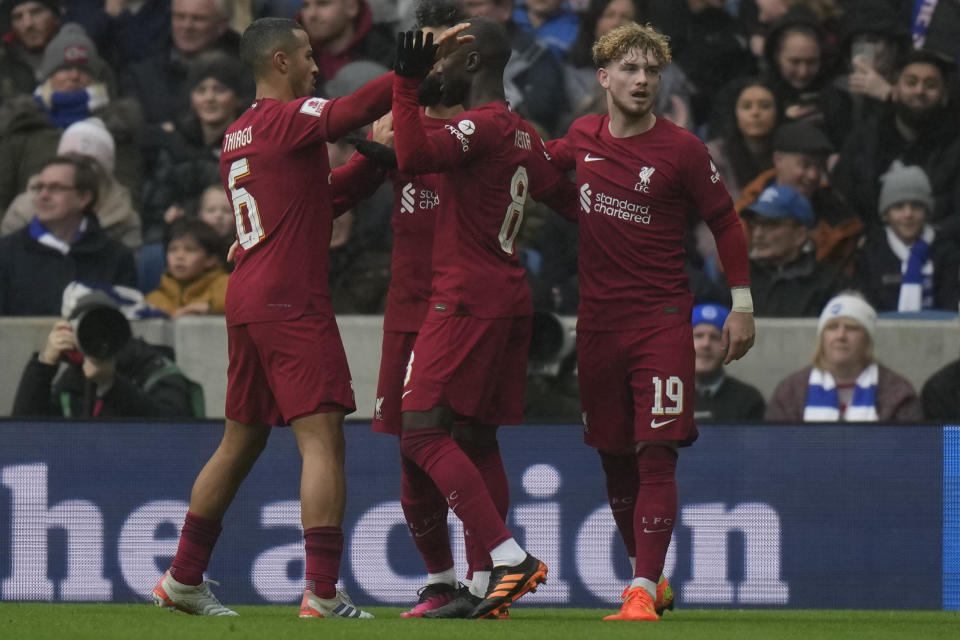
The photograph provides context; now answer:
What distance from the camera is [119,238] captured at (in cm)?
1098

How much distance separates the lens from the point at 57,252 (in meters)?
10.4

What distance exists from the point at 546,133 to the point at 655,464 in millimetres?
4835

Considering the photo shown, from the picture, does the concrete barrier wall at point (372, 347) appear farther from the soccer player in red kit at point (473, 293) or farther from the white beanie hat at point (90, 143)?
the soccer player in red kit at point (473, 293)

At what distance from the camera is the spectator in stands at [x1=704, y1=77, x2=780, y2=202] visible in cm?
1125

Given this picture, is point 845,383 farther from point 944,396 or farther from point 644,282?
point 644,282

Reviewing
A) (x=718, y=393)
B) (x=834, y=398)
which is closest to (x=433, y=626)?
(x=718, y=393)

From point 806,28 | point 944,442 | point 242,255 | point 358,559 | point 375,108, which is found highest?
point 806,28

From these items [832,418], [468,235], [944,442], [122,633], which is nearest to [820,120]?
[832,418]

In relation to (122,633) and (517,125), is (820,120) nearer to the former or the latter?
(517,125)

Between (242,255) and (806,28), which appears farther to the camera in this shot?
(806,28)

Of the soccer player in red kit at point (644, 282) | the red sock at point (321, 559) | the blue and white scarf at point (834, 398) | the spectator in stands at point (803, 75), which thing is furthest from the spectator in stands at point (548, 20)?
the red sock at point (321, 559)

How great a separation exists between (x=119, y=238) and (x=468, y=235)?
4.60m

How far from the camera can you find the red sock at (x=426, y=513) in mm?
7250

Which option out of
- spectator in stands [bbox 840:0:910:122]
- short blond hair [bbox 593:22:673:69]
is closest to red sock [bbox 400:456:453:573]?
short blond hair [bbox 593:22:673:69]
